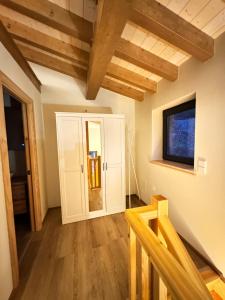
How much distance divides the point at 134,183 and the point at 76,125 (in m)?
2.04

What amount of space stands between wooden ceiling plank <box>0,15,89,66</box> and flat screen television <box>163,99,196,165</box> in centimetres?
157

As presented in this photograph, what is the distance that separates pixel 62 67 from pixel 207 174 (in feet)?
8.17

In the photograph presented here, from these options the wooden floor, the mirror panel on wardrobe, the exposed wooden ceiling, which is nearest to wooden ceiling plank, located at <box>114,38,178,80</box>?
the exposed wooden ceiling

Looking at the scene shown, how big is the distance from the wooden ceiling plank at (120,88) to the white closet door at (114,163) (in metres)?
0.60

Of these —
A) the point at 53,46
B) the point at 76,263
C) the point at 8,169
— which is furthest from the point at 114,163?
the point at 53,46

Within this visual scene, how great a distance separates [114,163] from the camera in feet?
8.56

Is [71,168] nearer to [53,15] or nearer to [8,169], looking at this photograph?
[8,169]

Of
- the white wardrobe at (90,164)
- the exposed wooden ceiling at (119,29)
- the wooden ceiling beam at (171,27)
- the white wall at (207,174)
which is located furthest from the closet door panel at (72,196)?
the wooden ceiling beam at (171,27)

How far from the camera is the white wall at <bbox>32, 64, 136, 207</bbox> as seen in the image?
2.68 meters

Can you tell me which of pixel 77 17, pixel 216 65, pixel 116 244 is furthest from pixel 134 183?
pixel 77 17

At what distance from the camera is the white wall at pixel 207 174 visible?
1389mm

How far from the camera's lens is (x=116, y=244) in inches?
76.0

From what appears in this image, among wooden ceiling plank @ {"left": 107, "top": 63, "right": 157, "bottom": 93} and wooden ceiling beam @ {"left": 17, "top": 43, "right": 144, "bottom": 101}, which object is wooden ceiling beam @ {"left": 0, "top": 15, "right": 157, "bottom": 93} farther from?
wooden ceiling beam @ {"left": 17, "top": 43, "right": 144, "bottom": 101}

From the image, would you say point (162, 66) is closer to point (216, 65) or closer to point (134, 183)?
point (216, 65)
